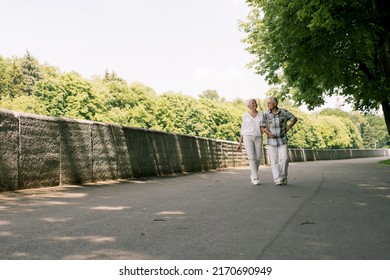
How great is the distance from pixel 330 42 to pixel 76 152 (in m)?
10.9

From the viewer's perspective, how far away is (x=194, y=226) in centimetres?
473

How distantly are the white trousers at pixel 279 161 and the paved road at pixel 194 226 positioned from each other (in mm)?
2120

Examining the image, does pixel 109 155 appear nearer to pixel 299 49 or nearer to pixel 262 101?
pixel 299 49

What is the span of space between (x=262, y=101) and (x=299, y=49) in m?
89.5

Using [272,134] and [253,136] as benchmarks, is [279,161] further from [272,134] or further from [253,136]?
[253,136]

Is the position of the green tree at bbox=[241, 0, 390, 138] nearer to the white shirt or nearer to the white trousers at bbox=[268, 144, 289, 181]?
the white shirt

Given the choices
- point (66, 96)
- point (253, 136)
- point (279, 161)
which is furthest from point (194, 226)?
point (66, 96)

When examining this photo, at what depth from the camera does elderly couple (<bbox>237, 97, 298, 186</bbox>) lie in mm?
10008

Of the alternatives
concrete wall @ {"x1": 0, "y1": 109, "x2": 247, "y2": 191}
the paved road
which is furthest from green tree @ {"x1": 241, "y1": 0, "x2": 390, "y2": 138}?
the paved road

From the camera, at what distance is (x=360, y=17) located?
49.6 feet

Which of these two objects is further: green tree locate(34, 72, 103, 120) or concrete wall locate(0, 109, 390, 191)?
green tree locate(34, 72, 103, 120)

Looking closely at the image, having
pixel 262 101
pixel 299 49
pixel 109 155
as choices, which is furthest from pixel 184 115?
pixel 109 155

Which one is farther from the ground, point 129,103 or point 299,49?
point 129,103

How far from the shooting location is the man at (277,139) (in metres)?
9.98
